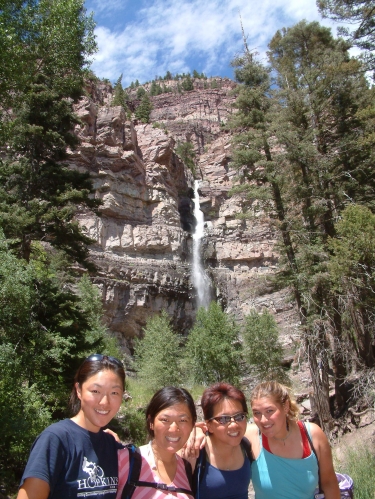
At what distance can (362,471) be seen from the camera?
7273mm

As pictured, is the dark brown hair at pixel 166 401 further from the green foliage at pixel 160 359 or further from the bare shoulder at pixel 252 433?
the green foliage at pixel 160 359

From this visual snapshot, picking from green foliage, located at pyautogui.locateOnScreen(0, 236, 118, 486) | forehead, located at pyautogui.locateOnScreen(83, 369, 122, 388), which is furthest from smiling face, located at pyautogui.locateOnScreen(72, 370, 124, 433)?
green foliage, located at pyautogui.locateOnScreen(0, 236, 118, 486)

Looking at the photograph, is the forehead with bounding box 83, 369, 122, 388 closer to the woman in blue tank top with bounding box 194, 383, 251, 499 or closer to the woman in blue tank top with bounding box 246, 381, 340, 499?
the woman in blue tank top with bounding box 194, 383, 251, 499

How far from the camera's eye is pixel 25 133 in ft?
41.1

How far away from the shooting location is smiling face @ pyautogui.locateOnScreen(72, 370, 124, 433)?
2600 mm

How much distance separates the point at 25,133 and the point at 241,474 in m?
12.7

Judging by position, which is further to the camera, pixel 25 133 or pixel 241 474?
pixel 25 133

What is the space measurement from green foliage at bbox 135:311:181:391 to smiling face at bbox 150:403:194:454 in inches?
921

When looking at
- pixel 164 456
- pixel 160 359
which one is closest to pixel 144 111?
pixel 160 359

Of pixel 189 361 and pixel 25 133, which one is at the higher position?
pixel 25 133

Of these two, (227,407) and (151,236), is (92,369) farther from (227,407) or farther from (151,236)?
(151,236)

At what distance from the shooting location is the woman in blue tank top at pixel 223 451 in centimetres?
281

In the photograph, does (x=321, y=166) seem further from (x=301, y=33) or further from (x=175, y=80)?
(x=175, y=80)

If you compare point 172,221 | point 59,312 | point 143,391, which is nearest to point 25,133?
point 59,312
